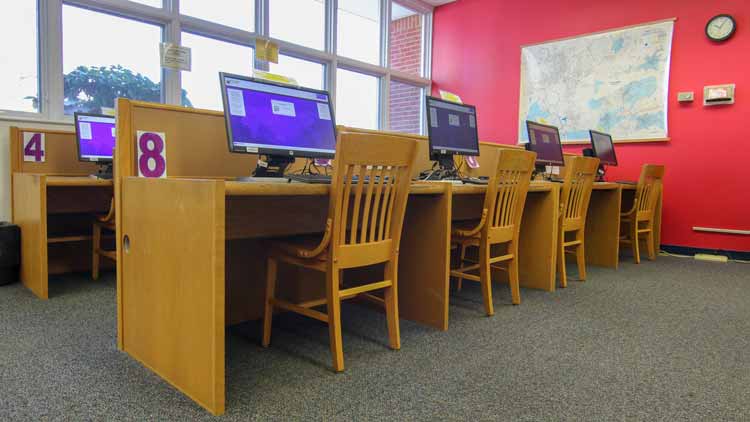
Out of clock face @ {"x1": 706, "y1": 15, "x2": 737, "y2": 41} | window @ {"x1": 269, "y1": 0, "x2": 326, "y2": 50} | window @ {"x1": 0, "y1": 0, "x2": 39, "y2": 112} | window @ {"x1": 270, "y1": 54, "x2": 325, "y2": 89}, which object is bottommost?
window @ {"x1": 0, "y1": 0, "x2": 39, "y2": 112}

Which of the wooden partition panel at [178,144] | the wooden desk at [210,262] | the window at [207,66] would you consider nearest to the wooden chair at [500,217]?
the wooden desk at [210,262]

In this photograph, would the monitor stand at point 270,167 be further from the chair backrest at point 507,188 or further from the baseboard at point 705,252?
the baseboard at point 705,252

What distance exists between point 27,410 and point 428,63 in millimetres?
5722

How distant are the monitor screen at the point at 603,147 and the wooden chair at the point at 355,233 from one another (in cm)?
294

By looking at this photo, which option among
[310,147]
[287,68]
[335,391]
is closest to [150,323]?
[335,391]

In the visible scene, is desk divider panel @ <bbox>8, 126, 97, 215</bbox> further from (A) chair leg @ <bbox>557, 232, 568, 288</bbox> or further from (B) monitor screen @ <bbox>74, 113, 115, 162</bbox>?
(A) chair leg @ <bbox>557, 232, 568, 288</bbox>

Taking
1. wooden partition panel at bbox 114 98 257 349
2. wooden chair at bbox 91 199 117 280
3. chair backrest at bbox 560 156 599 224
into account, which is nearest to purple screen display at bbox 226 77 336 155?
wooden partition panel at bbox 114 98 257 349

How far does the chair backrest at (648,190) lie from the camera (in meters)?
3.87

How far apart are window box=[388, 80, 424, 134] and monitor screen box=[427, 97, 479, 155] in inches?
129

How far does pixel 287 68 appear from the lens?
16.0 ft

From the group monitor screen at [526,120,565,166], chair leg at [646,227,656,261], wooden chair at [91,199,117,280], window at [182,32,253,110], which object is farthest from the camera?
chair leg at [646,227,656,261]

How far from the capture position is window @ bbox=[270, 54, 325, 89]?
4.81m

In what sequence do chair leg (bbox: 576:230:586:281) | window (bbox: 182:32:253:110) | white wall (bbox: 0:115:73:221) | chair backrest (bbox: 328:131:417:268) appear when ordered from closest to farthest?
chair backrest (bbox: 328:131:417:268) < white wall (bbox: 0:115:73:221) < chair leg (bbox: 576:230:586:281) < window (bbox: 182:32:253:110)

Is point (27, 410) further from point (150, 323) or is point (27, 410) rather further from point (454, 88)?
point (454, 88)
